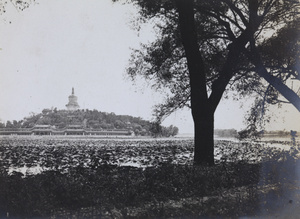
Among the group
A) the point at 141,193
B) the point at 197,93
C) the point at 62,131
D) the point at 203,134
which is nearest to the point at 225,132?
the point at 203,134

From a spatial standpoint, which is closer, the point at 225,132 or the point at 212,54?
the point at 225,132

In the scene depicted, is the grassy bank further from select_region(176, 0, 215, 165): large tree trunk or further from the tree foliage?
the tree foliage

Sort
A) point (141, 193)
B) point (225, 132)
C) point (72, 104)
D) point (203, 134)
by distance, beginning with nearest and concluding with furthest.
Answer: point (141, 193)
point (72, 104)
point (203, 134)
point (225, 132)

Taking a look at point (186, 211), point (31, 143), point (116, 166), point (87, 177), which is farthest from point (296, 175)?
point (31, 143)

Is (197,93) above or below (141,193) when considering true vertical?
above

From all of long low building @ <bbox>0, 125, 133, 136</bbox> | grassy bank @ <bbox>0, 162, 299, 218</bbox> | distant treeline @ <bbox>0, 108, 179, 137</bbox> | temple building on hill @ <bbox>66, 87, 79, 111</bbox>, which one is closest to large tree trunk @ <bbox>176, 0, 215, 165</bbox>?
distant treeline @ <bbox>0, 108, 179, 137</bbox>

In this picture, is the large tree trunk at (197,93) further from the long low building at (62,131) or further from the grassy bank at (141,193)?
the long low building at (62,131)

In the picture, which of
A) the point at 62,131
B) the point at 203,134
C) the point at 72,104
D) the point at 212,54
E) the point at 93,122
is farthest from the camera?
the point at 212,54

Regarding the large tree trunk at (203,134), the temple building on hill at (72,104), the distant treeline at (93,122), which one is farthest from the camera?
the large tree trunk at (203,134)

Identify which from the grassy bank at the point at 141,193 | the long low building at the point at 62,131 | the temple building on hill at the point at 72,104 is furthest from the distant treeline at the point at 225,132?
the temple building on hill at the point at 72,104

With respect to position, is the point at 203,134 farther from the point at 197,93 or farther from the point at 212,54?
the point at 212,54
